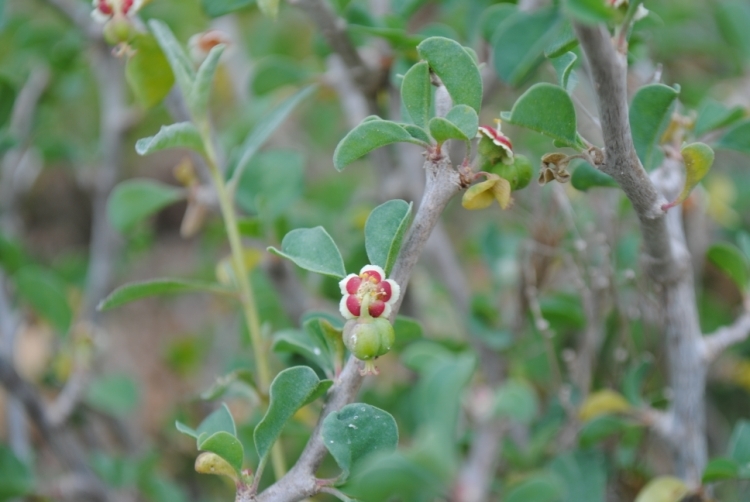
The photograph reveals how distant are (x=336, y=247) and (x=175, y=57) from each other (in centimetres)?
23

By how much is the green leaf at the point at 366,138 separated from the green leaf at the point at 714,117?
0.35 metres

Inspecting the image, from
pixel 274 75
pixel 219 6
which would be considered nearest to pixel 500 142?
pixel 219 6

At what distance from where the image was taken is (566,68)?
1.59ft

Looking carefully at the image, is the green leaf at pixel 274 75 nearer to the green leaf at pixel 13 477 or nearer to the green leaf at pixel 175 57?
the green leaf at pixel 175 57

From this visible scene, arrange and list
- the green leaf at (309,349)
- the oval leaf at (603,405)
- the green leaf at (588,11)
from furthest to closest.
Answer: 1. the oval leaf at (603,405)
2. the green leaf at (309,349)
3. the green leaf at (588,11)

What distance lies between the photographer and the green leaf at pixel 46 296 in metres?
1.00

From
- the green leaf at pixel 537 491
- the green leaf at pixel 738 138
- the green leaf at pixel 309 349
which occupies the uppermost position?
the green leaf at pixel 309 349

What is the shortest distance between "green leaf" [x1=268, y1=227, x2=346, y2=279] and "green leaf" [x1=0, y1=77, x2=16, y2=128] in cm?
64

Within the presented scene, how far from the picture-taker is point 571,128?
47cm

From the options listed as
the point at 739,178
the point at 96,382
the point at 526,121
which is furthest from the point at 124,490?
the point at 739,178

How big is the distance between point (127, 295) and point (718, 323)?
92cm

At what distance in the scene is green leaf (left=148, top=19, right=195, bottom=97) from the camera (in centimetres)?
59

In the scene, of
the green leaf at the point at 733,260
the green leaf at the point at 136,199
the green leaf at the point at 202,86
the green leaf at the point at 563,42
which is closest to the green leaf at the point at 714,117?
the green leaf at the point at 733,260

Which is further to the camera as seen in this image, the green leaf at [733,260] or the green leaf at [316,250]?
the green leaf at [733,260]
